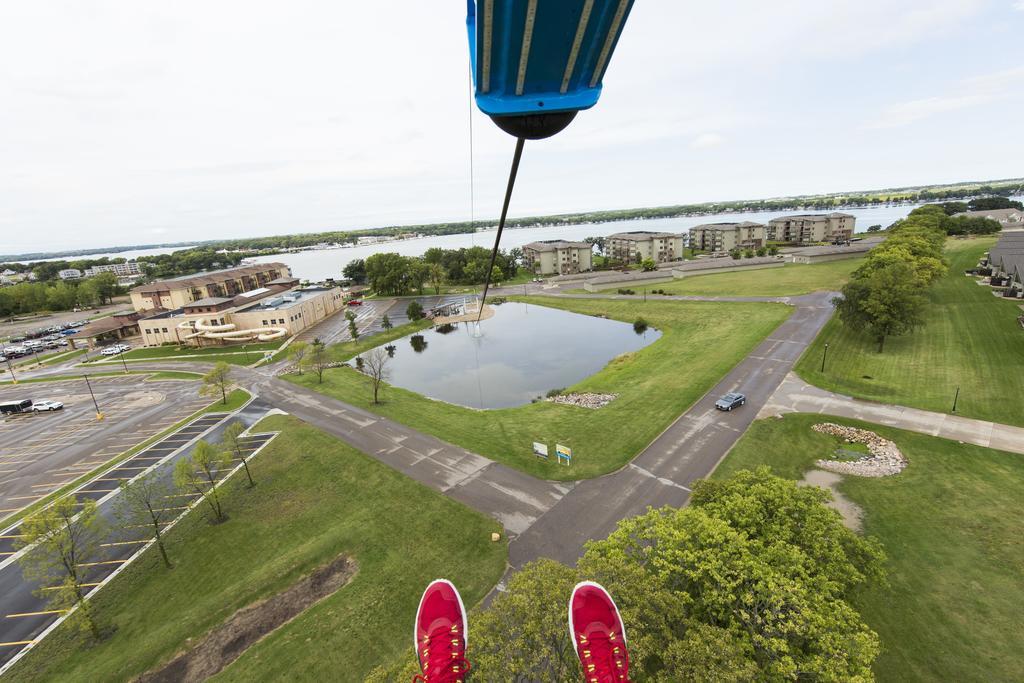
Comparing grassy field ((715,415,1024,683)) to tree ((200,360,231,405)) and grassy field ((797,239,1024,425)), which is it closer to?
grassy field ((797,239,1024,425))

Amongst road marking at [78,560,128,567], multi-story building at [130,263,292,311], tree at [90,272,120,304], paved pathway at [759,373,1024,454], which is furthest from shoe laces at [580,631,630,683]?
tree at [90,272,120,304]

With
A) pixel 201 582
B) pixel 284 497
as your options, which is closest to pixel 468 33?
pixel 201 582

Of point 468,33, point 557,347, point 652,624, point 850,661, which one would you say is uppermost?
point 468,33

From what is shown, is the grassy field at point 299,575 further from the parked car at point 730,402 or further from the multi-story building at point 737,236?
the multi-story building at point 737,236

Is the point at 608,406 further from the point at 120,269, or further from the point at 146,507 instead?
the point at 120,269

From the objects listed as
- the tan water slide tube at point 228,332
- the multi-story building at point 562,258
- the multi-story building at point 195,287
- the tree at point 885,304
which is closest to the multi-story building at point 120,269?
the multi-story building at point 195,287

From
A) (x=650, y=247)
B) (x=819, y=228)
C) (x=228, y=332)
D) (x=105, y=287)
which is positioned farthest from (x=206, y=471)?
(x=819, y=228)

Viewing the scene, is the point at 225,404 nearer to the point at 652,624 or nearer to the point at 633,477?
the point at 633,477
